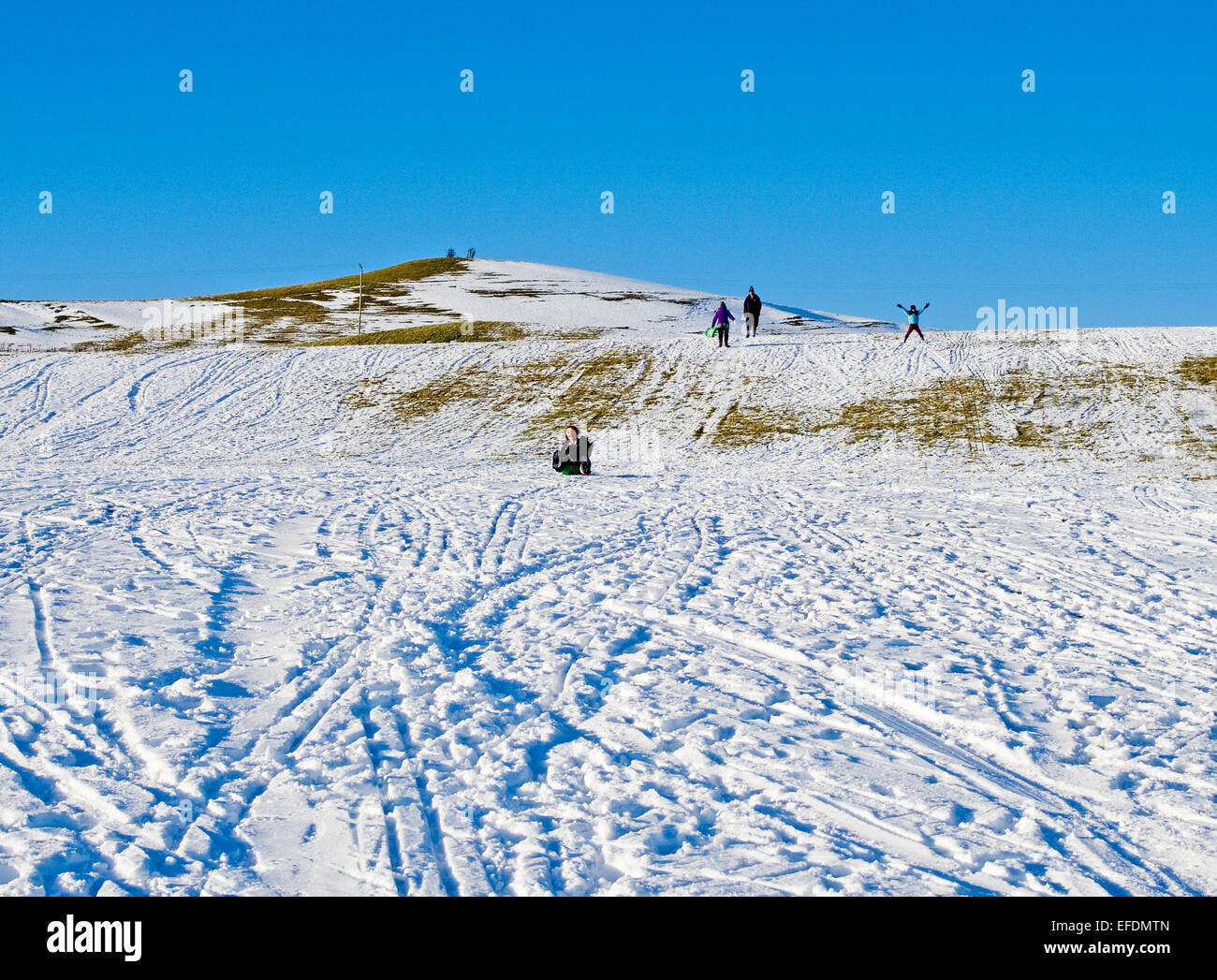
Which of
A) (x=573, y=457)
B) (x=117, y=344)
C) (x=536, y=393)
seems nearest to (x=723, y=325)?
(x=536, y=393)

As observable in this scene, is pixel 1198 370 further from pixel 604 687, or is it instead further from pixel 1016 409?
pixel 604 687

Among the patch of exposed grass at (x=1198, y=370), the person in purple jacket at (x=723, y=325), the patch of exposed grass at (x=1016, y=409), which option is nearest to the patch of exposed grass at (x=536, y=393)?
the person in purple jacket at (x=723, y=325)

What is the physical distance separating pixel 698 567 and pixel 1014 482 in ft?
36.1

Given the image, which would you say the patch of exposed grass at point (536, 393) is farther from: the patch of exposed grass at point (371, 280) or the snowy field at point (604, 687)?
the patch of exposed grass at point (371, 280)

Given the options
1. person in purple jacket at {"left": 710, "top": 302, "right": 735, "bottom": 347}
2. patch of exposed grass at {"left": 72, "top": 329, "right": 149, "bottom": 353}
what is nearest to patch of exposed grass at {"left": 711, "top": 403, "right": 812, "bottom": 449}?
person in purple jacket at {"left": 710, "top": 302, "right": 735, "bottom": 347}

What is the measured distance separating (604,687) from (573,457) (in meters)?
13.3

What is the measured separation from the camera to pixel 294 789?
528 cm

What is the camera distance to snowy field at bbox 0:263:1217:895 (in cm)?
468

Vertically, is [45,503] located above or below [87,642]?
above

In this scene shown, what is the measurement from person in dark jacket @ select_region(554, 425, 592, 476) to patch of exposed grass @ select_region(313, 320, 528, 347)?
32.4m

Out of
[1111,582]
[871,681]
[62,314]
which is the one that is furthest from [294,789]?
[62,314]

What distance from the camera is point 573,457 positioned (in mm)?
20078

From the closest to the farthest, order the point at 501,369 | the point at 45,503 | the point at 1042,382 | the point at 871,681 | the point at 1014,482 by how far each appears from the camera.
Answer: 1. the point at 871,681
2. the point at 45,503
3. the point at 1014,482
4. the point at 1042,382
5. the point at 501,369
